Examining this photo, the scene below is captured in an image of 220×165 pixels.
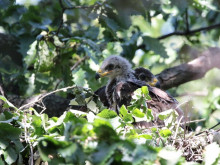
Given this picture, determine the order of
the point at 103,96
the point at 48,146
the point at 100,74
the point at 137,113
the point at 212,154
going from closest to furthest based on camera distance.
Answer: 1. the point at 48,146
2. the point at 212,154
3. the point at 137,113
4. the point at 103,96
5. the point at 100,74

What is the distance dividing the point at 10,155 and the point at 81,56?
359cm

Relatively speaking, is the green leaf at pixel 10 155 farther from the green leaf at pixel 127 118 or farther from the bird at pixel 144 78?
the bird at pixel 144 78

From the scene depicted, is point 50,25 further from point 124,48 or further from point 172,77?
point 172,77

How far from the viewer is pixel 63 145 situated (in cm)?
260

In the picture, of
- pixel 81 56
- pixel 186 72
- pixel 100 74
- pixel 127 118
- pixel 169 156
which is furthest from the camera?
pixel 81 56

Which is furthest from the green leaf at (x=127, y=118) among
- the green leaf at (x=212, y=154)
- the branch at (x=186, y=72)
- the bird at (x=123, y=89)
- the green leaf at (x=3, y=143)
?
the branch at (x=186, y=72)

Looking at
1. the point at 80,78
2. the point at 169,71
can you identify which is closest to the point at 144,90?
the point at 80,78

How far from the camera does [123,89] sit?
5.03 m

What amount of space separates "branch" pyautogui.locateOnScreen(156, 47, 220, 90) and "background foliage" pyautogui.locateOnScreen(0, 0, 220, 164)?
0.27 metres

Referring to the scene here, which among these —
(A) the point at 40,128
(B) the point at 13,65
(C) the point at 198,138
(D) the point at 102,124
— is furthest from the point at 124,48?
(D) the point at 102,124

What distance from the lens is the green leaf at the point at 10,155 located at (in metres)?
3.21

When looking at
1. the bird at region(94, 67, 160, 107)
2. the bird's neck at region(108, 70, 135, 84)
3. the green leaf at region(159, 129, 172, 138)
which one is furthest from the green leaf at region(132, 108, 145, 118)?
the bird's neck at region(108, 70, 135, 84)

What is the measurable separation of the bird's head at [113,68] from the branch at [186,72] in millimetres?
614

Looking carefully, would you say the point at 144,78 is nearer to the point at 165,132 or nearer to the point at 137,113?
the point at 137,113
